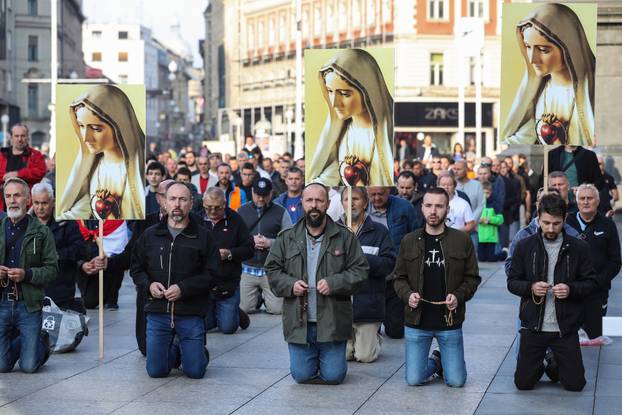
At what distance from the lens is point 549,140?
12.8 meters

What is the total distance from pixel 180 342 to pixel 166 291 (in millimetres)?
516

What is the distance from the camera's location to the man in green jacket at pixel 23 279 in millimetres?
11594

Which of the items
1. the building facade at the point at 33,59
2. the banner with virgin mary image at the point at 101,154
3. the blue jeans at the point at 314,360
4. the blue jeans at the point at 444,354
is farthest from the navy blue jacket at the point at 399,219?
the building facade at the point at 33,59

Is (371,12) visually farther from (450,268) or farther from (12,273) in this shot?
(450,268)

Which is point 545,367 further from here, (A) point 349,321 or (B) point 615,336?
(B) point 615,336

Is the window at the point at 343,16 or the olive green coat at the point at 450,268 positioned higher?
the window at the point at 343,16

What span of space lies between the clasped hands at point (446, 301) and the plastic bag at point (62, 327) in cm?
344

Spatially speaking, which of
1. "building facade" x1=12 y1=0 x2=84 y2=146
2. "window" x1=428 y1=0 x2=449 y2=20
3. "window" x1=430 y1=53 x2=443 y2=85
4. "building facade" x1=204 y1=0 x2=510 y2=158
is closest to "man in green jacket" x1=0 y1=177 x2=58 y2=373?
"building facade" x1=204 y1=0 x2=510 y2=158

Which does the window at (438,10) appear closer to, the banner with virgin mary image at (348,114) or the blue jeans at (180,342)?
the banner with virgin mary image at (348,114)

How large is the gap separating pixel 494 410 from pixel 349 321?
1.64 metres

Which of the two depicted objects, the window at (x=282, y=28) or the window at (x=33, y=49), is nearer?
the window at (x=282, y=28)

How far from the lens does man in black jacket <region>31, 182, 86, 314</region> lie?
13.3 meters

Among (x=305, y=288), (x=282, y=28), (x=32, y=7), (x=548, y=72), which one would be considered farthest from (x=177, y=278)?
(x=32, y=7)

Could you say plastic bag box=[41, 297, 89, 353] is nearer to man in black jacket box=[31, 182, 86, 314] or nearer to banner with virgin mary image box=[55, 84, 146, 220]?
man in black jacket box=[31, 182, 86, 314]
